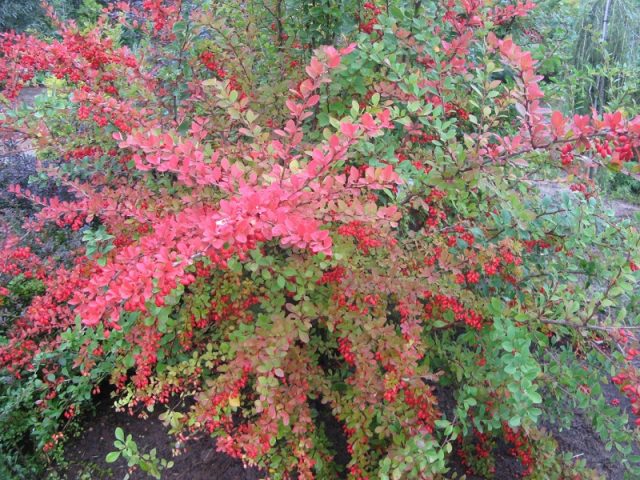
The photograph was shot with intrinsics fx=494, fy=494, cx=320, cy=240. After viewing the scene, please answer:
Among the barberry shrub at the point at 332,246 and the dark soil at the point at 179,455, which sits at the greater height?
the barberry shrub at the point at 332,246

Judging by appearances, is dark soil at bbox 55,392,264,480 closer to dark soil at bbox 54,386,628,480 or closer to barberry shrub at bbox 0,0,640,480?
dark soil at bbox 54,386,628,480

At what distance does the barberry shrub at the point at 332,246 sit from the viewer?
153 centimetres

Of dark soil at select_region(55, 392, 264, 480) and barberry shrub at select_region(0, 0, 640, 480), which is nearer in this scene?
barberry shrub at select_region(0, 0, 640, 480)

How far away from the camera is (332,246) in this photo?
5.74ft

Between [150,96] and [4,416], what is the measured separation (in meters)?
1.60

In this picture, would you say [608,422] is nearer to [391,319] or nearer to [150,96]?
[391,319]

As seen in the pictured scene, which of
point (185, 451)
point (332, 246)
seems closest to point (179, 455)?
point (185, 451)

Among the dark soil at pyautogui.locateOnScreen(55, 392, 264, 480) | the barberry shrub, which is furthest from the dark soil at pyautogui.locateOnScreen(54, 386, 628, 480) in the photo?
the barberry shrub

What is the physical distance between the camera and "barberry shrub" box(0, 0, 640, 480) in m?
1.53

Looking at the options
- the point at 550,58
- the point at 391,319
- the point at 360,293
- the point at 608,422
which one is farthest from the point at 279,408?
the point at 550,58

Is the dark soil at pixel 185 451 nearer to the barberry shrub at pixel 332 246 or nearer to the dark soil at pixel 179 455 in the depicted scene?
the dark soil at pixel 179 455

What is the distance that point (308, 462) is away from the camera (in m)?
1.86

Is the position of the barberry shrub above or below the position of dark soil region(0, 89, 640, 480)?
above

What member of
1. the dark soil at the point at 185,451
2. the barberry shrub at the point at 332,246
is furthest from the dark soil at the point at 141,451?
the barberry shrub at the point at 332,246
